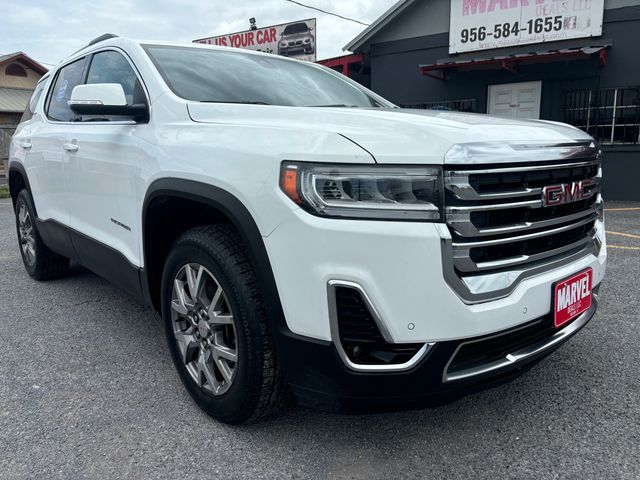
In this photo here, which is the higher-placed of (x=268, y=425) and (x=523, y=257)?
(x=523, y=257)

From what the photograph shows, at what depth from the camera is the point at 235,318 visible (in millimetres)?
2078

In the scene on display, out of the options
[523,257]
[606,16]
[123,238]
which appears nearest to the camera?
[523,257]

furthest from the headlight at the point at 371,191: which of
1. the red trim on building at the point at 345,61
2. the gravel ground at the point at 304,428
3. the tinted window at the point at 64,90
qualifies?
the red trim on building at the point at 345,61

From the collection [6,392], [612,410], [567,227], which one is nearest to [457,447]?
[612,410]

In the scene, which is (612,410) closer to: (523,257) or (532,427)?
(532,427)

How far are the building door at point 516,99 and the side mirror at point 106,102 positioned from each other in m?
9.91

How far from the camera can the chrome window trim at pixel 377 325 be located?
5.62ft

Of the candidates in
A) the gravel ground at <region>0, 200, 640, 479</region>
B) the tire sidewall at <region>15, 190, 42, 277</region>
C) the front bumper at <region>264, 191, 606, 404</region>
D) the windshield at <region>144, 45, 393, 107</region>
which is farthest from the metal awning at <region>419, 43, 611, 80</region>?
the front bumper at <region>264, 191, 606, 404</region>

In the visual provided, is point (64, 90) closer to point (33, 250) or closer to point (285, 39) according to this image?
point (33, 250)

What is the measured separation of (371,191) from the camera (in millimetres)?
1761

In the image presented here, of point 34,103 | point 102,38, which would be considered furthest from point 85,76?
point 34,103

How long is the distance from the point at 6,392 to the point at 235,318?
149cm

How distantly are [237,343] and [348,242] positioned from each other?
2.28 feet

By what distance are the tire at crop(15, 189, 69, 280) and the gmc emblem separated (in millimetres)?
3937
